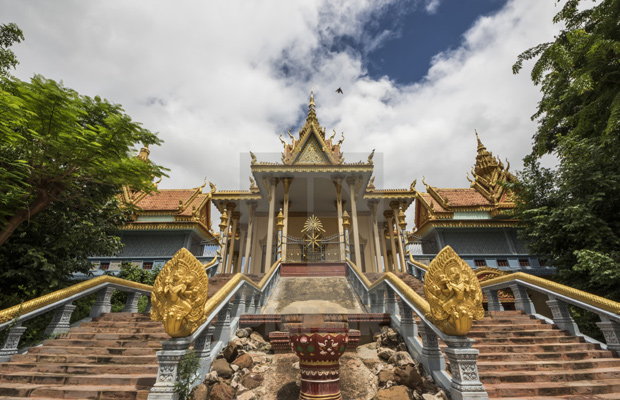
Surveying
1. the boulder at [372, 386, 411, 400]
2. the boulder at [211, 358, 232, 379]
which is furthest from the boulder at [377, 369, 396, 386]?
the boulder at [211, 358, 232, 379]

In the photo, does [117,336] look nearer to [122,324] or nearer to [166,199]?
[122,324]

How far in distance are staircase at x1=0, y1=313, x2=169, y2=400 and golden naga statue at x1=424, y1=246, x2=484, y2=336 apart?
3573 mm

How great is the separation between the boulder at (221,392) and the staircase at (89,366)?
0.89 metres

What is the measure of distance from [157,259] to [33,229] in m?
8.72

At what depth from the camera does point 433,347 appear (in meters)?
3.46

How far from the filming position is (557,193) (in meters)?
8.99

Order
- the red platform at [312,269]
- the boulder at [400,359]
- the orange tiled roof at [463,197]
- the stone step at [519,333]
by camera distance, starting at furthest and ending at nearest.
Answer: the orange tiled roof at [463,197]
the red platform at [312,269]
the stone step at [519,333]
the boulder at [400,359]

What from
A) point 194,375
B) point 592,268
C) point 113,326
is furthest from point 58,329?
point 592,268

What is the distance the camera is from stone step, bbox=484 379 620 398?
3.26 metres

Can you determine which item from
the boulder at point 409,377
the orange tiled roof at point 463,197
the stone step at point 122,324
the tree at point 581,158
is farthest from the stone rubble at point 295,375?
the orange tiled roof at point 463,197

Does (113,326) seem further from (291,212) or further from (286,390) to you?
(291,212)

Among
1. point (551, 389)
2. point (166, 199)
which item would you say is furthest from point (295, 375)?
point (166, 199)

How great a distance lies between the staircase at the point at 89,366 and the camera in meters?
3.33

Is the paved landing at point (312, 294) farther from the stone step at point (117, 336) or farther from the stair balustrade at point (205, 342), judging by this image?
the stone step at point (117, 336)
